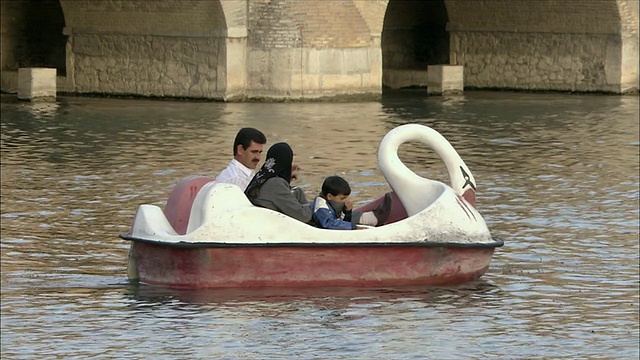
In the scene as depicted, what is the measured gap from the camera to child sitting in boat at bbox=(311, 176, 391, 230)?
10.3 m

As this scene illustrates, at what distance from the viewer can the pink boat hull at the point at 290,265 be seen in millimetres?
10094

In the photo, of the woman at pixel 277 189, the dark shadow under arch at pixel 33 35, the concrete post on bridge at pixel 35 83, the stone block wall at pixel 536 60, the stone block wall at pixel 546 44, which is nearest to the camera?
the woman at pixel 277 189

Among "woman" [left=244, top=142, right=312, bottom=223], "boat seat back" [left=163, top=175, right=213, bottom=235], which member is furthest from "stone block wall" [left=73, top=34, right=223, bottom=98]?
"woman" [left=244, top=142, right=312, bottom=223]

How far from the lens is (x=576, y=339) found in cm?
905

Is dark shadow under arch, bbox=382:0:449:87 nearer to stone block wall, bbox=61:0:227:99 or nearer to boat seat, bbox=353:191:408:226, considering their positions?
stone block wall, bbox=61:0:227:99

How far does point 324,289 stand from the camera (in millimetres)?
10250

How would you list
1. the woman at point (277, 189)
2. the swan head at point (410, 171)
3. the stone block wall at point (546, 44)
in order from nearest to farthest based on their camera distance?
the woman at point (277, 189) → the swan head at point (410, 171) → the stone block wall at point (546, 44)

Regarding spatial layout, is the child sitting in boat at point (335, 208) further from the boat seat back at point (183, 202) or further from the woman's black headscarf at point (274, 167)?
the boat seat back at point (183, 202)

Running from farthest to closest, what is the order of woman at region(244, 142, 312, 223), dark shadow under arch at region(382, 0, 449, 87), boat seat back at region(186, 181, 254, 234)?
dark shadow under arch at region(382, 0, 449, 87) < woman at region(244, 142, 312, 223) < boat seat back at region(186, 181, 254, 234)

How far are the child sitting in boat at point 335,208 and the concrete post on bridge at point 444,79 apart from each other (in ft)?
58.8

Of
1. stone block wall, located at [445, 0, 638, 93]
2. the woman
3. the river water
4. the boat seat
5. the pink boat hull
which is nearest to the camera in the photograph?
the river water

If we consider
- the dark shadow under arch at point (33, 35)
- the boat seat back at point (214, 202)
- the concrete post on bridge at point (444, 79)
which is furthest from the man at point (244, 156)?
the dark shadow under arch at point (33, 35)

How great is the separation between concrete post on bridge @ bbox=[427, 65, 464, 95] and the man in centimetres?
1828

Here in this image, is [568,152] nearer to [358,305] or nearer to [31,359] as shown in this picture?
[358,305]
